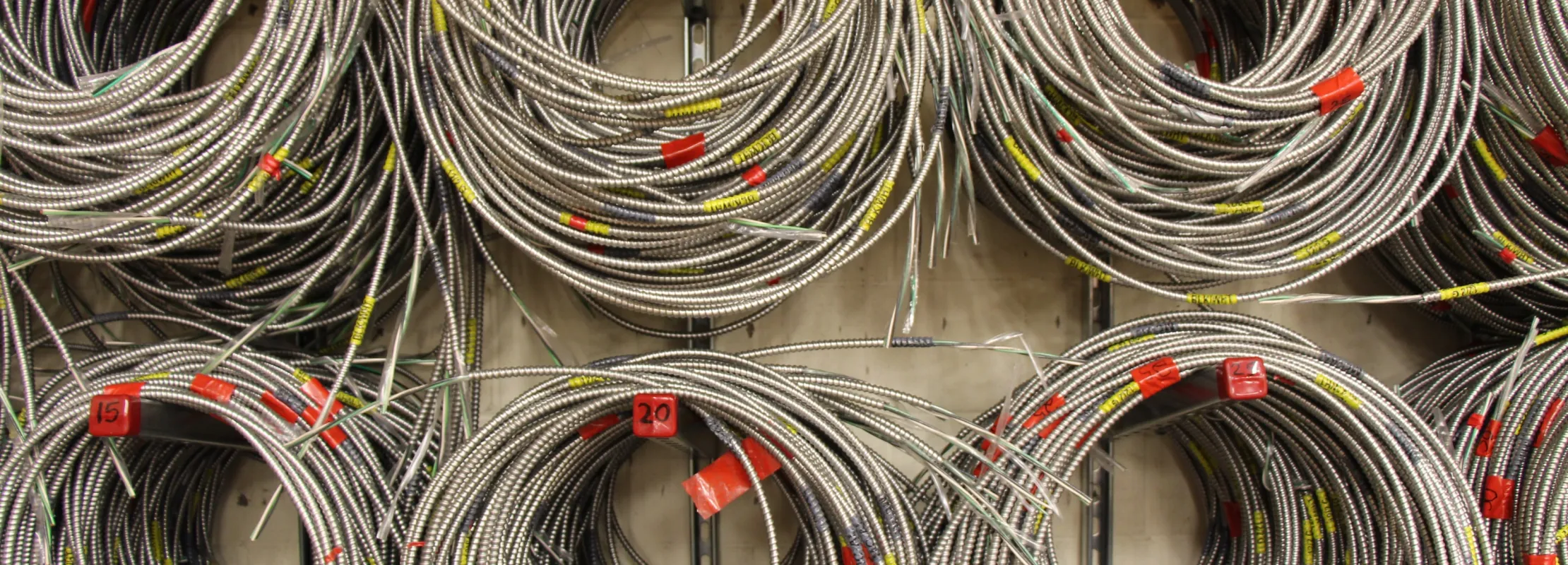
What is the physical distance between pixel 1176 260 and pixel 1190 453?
1.83ft

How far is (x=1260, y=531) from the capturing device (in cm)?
157

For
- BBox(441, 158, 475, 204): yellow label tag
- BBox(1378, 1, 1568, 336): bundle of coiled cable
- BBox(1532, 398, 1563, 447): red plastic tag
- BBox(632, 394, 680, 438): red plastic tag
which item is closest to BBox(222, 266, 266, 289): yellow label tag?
BBox(441, 158, 475, 204): yellow label tag

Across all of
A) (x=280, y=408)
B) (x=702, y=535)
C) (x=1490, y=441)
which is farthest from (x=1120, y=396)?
(x=280, y=408)

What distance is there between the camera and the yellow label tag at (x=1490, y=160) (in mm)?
1496

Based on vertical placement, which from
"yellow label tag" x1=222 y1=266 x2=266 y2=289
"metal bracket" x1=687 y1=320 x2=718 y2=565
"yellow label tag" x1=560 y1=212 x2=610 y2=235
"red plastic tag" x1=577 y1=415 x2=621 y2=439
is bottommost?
"metal bracket" x1=687 y1=320 x2=718 y2=565

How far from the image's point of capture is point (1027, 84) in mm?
1256

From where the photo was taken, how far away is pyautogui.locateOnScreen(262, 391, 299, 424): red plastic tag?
4.26ft

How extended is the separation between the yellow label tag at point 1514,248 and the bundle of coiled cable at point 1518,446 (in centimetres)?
15

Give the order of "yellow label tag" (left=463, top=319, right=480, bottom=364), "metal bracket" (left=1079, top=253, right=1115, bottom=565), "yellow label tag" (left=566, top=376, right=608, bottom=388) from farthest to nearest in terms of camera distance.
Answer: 1. "metal bracket" (left=1079, top=253, right=1115, bottom=565)
2. "yellow label tag" (left=463, top=319, right=480, bottom=364)
3. "yellow label tag" (left=566, top=376, right=608, bottom=388)

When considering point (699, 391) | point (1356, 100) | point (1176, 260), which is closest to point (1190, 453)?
point (1176, 260)

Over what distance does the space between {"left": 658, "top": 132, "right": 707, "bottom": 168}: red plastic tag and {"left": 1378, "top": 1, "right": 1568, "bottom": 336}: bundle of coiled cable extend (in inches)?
57.5

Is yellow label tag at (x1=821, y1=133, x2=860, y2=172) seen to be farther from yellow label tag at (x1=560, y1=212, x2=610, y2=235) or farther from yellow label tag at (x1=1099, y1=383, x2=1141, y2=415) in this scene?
yellow label tag at (x1=1099, y1=383, x2=1141, y2=415)

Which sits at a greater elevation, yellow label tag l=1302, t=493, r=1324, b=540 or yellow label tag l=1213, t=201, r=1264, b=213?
yellow label tag l=1213, t=201, r=1264, b=213

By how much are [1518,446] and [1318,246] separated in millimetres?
566
